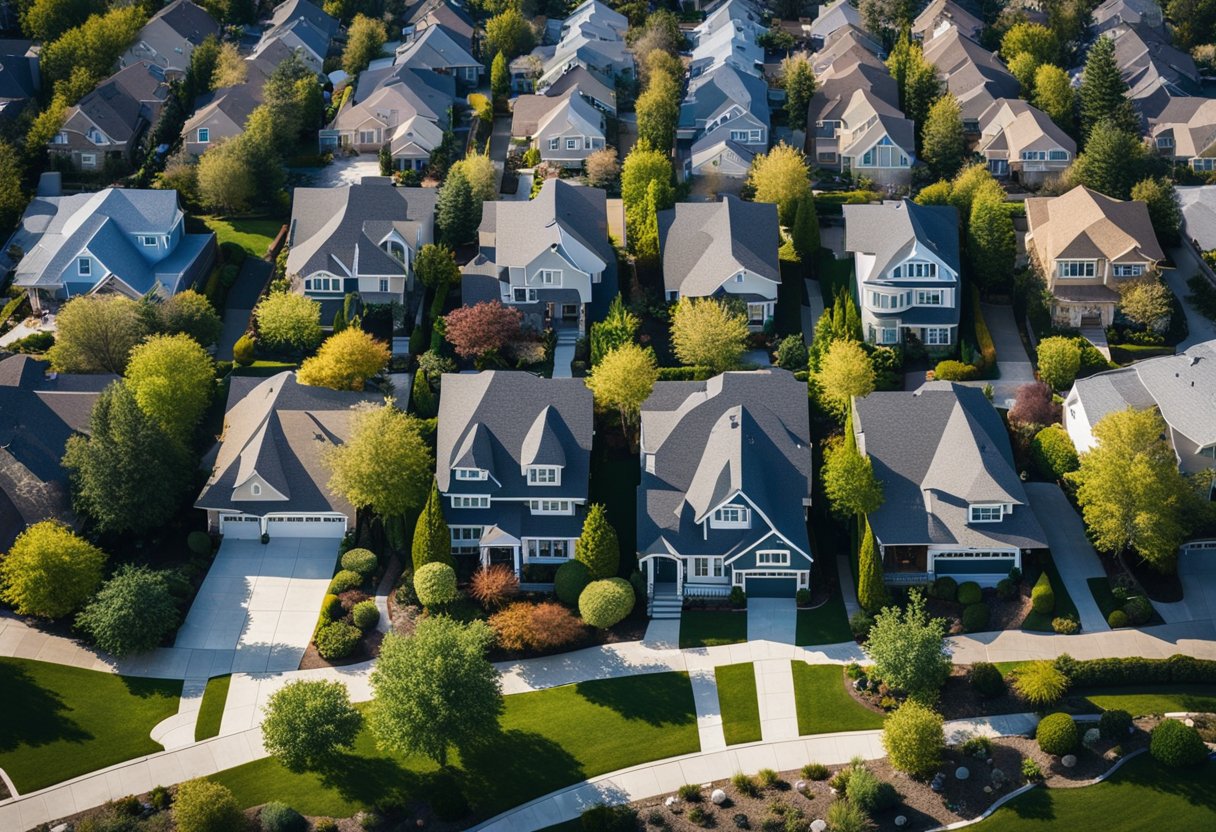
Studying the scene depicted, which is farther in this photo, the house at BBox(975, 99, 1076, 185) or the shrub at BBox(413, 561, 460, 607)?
the house at BBox(975, 99, 1076, 185)

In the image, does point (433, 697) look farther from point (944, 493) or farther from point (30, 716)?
point (944, 493)

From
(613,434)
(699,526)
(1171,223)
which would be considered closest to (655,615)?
(699,526)

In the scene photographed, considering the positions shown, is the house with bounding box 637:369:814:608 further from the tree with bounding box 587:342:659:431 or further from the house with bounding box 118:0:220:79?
the house with bounding box 118:0:220:79

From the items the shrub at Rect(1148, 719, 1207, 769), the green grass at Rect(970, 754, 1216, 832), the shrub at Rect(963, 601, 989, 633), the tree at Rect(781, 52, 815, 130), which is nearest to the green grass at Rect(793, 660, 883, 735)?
the shrub at Rect(963, 601, 989, 633)

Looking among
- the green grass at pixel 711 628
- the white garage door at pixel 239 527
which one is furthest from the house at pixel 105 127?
the green grass at pixel 711 628

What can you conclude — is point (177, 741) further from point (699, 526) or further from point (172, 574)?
point (699, 526)

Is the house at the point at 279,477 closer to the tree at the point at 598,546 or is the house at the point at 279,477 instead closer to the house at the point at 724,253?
the tree at the point at 598,546
